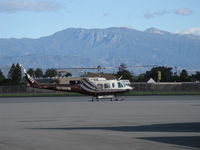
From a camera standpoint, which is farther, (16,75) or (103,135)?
(16,75)

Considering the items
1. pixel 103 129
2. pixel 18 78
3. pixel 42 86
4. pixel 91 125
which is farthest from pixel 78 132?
pixel 18 78

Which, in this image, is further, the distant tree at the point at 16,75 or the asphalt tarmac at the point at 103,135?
the distant tree at the point at 16,75

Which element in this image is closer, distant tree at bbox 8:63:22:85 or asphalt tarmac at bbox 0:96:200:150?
asphalt tarmac at bbox 0:96:200:150

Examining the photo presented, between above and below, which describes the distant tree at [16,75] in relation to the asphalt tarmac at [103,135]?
above

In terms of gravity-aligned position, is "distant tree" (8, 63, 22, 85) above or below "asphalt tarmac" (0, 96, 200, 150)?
above

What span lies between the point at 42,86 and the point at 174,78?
111202 mm

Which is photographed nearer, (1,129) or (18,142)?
(18,142)

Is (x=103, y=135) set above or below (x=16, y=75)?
below

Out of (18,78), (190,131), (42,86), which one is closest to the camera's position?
(190,131)

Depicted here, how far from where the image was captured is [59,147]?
17938 mm

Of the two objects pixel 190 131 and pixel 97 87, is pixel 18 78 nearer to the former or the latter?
pixel 97 87

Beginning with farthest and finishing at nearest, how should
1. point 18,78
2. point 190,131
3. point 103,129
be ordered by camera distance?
point 18,78, point 103,129, point 190,131

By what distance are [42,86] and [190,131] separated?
45.6 metres

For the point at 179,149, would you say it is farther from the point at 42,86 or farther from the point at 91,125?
the point at 42,86
